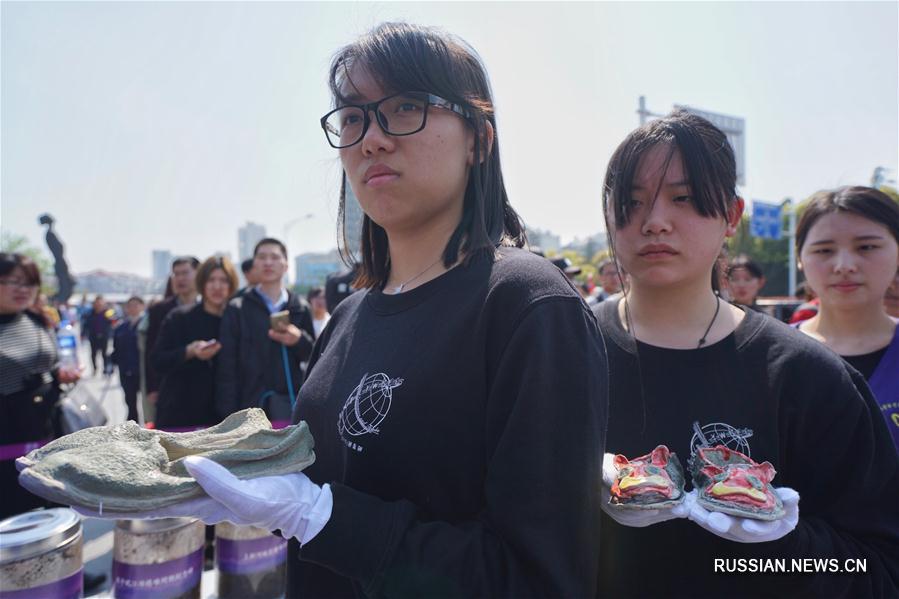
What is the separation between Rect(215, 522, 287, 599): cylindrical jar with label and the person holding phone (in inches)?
73.1

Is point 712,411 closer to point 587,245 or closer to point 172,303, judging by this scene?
point 172,303

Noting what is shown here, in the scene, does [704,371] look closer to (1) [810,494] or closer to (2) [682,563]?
(1) [810,494]

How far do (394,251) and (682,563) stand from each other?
104cm

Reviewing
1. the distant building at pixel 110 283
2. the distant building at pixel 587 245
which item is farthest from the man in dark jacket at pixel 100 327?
the distant building at pixel 110 283

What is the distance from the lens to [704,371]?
1.37m

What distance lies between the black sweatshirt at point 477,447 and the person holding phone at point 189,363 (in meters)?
3.29

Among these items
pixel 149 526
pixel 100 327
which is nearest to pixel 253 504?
pixel 149 526

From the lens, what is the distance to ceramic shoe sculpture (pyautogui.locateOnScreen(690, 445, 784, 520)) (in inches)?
41.3

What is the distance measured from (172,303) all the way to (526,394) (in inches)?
200

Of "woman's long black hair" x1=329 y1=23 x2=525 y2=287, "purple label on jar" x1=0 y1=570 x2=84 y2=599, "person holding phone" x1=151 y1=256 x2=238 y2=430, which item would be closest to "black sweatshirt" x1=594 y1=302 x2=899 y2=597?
"woman's long black hair" x1=329 y1=23 x2=525 y2=287

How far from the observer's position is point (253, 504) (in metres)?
0.89

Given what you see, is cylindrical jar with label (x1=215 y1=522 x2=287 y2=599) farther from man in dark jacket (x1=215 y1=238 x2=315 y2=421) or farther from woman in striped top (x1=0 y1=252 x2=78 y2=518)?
woman in striped top (x1=0 y1=252 x2=78 y2=518)

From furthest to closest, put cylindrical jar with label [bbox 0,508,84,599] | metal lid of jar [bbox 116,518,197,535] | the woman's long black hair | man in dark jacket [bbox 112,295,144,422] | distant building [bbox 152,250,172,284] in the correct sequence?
distant building [bbox 152,250,172,284], man in dark jacket [bbox 112,295,144,422], metal lid of jar [bbox 116,518,197,535], cylindrical jar with label [bbox 0,508,84,599], the woman's long black hair

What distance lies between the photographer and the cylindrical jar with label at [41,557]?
1.65 m
